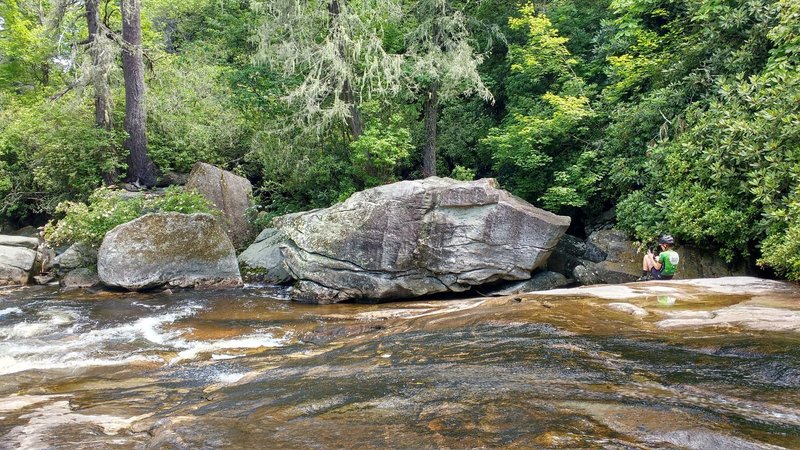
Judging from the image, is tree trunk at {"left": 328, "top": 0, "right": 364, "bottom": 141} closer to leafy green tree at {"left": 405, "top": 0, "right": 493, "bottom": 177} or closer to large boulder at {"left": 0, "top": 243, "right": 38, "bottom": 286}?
leafy green tree at {"left": 405, "top": 0, "right": 493, "bottom": 177}

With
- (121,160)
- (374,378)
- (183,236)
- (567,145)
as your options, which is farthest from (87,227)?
(567,145)

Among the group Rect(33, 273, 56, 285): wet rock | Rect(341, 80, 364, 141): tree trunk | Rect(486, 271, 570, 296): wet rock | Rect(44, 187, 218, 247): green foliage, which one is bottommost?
Rect(33, 273, 56, 285): wet rock

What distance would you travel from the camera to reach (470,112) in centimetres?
1845

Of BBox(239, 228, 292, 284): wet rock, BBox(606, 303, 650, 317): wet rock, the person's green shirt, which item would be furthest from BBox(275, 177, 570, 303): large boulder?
BBox(606, 303, 650, 317): wet rock

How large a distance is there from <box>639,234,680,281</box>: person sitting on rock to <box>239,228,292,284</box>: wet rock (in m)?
8.78

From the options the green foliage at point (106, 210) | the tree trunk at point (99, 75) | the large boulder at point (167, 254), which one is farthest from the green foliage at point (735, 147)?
the tree trunk at point (99, 75)

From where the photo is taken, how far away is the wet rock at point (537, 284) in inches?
468

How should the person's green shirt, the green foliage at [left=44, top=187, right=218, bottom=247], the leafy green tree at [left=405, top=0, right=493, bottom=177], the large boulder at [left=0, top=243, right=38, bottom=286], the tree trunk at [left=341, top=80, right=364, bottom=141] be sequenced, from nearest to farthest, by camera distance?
the person's green shirt, the large boulder at [left=0, top=243, right=38, bottom=286], the green foliage at [left=44, top=187, right=218, bottom=247], the leafy green tree at [left=405, top=0, right=493, bottom=177], the tree trunk at [left=341, top=80, right=364, bottom=141]

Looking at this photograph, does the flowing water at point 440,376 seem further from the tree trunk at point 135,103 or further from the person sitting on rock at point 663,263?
the tree trunk at point 135,103

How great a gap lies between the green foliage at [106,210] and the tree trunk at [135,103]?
335 cm

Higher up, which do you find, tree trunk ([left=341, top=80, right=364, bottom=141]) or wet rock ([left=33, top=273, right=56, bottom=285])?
tree trunk ([left=341, top=80, right=364, bottom=141])

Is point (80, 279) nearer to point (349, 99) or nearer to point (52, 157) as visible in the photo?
point (52, 157)

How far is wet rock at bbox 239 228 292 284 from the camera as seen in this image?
14.2 m

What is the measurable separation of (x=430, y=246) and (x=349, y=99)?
5.89m
